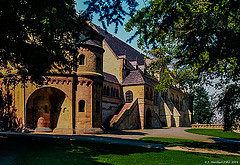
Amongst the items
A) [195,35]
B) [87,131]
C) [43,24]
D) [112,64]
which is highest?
[112,64]

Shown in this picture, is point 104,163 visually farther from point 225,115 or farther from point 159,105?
point 159,105

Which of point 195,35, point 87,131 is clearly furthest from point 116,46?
point 195,35

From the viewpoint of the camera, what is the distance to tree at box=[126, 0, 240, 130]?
8.84 m

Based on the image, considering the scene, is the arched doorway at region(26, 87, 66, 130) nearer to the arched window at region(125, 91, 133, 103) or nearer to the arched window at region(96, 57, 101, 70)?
the arched window at region(96, 57, 101, 70)

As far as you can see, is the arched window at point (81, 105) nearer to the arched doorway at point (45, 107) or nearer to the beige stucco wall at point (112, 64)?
the arched doorway at point (45, 107)

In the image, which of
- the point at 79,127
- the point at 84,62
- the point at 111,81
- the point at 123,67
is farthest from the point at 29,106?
the point at 123,67

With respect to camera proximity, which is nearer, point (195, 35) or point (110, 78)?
point (195, 35)

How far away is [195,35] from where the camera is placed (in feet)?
37.6

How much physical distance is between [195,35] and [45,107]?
Result: 64.7 feet

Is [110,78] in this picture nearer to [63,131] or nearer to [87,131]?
[87,131]

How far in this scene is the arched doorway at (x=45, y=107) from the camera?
2634cm

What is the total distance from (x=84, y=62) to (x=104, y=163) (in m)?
18.4

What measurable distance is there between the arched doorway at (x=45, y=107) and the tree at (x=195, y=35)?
40.3 ft

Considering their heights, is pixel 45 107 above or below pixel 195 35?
below
